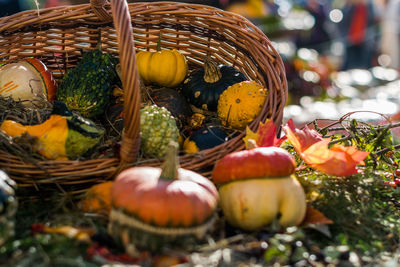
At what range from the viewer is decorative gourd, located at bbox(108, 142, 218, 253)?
3.12 feet

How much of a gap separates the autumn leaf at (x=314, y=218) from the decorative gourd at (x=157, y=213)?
0.34m

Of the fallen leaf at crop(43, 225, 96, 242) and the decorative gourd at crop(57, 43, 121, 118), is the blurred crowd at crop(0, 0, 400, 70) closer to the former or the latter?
the decorative gourd at crop(57, 43, 121, 118)

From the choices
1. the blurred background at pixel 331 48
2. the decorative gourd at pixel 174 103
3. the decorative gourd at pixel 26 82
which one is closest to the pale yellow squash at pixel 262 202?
the decorative gourd at pixel 174 103

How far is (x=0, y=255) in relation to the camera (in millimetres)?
929

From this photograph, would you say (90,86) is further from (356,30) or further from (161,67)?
(356,30)

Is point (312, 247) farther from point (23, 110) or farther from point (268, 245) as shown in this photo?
point (23, 110)

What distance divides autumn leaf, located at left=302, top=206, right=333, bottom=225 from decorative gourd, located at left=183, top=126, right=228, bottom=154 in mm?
447

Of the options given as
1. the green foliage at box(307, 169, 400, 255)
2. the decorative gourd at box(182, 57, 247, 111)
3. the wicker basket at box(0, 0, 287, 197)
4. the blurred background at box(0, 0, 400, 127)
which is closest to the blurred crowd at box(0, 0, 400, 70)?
the blurred background at box(0, 0, 400, 127)

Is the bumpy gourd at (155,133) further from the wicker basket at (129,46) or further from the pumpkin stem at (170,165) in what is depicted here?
the pumpkin stem at (170,165)

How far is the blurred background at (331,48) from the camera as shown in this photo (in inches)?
160

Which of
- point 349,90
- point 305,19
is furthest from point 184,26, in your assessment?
point 305,19

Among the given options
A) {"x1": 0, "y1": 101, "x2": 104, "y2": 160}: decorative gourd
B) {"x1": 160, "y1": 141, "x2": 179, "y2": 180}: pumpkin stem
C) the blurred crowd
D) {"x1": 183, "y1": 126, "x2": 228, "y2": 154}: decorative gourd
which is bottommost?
the blurred crowd

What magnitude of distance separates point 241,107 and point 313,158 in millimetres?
392

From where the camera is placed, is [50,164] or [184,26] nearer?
[50,164]
